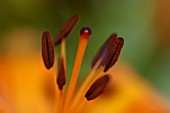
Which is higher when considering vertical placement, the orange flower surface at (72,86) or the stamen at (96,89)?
the orange flower surface at (72,86)

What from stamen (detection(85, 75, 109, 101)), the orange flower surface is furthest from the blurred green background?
stamen (detection(85, 75, 109, 101))

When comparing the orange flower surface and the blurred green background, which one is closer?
the orange flower surface

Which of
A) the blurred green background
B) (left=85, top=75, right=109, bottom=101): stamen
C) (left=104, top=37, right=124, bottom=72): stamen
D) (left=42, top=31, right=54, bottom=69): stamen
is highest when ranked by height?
the blurred green background

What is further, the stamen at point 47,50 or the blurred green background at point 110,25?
the blurred green background at point 110,25

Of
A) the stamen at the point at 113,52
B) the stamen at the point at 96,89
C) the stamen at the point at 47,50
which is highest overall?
the stamen at the point at 47,50

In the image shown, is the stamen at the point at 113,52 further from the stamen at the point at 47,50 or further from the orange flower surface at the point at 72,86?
the stamen at the point at 47,50

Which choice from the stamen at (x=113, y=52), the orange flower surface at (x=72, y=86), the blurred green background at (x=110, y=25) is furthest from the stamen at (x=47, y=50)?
the blurred green background at (x=110, y=25)

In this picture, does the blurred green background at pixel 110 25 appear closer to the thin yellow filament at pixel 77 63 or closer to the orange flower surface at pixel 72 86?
the orange flower surface at pixel 72 86

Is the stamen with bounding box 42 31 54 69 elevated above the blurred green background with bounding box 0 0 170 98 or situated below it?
below

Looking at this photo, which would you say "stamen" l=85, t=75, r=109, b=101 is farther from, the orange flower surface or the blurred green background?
the blurred green background

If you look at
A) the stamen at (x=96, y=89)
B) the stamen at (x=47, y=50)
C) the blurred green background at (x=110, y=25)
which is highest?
the blurred green background at (x=110, y=25)
